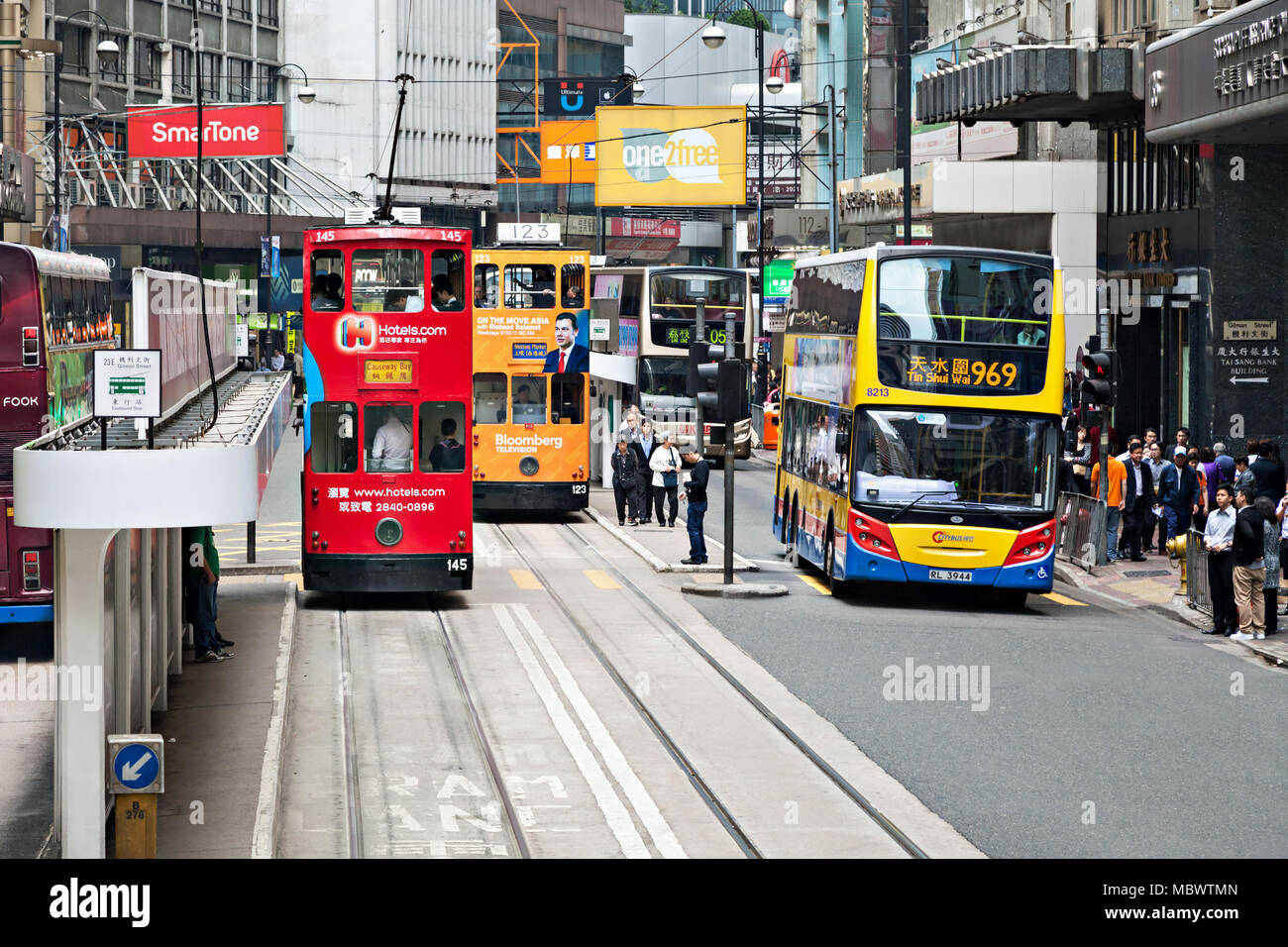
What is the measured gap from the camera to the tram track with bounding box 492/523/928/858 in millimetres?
11484

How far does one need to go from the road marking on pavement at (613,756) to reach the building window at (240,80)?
219 ft

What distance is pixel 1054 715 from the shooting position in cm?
1520

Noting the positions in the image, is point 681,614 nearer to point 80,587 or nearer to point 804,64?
point 80,587

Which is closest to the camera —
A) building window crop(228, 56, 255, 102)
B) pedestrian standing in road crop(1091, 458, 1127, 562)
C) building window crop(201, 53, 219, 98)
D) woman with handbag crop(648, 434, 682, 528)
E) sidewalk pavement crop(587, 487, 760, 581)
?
sidewalk pavement crop(587, 487, 760, 581)

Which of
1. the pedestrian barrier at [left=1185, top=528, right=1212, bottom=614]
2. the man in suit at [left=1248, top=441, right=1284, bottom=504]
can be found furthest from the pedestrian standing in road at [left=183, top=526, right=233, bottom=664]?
the man in suit at [left=1248, top=441, right=1284, bottom=504]

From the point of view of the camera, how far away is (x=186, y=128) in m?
44.1

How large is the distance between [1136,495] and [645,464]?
27.5ft

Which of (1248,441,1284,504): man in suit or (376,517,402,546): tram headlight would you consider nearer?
(376,517,402,546): tram headlight

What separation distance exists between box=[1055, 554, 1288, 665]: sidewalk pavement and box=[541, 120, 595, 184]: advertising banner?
40.0m

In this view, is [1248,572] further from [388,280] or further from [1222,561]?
[388,280]

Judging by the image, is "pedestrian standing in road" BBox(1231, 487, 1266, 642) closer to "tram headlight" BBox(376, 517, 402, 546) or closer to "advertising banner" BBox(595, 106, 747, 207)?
"tram headlight" BBox(376, 517, 402, 546)

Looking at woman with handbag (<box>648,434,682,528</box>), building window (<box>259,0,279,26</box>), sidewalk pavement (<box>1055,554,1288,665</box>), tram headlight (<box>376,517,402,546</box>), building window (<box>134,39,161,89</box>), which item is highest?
building window (<box>259,0,279,26</box>)
